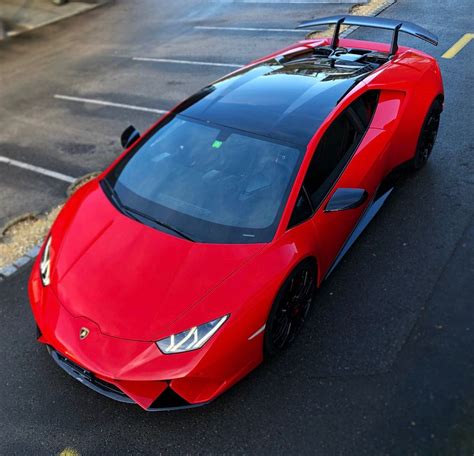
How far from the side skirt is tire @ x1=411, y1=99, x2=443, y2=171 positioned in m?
0.76

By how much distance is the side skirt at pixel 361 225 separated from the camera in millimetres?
4238

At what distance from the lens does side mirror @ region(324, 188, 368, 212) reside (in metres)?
3.78

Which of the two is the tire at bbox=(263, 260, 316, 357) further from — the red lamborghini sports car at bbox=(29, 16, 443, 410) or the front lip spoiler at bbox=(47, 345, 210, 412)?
the front lip spoiler at bbox=(47, 345, 210, 412)

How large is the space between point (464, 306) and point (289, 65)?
2612mm

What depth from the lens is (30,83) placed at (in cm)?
1011

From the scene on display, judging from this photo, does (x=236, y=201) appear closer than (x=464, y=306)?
Yes

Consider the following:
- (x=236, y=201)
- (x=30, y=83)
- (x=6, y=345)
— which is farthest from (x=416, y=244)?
(x=30, y=83)

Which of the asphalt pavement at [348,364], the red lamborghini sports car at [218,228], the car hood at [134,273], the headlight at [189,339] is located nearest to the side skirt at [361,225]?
the red lamborghini sports car at [218,228]

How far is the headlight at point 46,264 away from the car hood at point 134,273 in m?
0.08

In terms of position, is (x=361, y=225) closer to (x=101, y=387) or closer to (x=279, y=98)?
(x=279, y=98)

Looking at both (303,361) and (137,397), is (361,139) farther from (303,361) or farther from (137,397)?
(137,397)

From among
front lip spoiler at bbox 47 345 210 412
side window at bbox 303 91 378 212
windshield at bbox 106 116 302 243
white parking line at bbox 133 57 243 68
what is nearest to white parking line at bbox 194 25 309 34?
white parking line at bbox 133 57 243 68

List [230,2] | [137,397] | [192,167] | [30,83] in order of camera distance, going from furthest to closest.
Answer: [230,2], [30,83], [192,167], [137,397]

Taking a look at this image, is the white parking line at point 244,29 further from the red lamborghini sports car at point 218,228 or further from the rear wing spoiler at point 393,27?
the red lamborghini sports car at point 218,228
